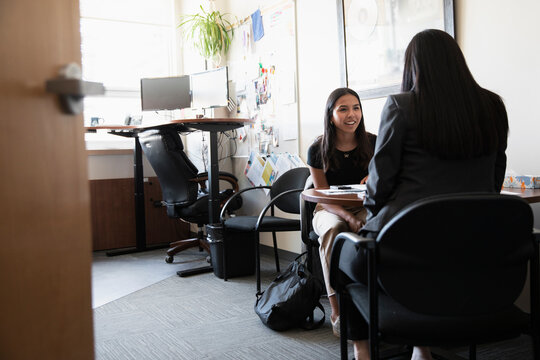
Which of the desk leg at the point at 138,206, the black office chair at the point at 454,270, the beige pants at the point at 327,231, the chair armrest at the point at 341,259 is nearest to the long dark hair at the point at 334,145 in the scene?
the beige pants at the point at 327,231

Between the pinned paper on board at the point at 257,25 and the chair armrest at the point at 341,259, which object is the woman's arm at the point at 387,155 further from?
the pinned paper on board at the point at 257,25

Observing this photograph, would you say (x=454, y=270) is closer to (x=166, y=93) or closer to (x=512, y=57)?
(x=512, y=57)

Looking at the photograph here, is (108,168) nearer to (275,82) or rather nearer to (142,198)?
(142,198)

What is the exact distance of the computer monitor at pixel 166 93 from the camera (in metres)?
4.19

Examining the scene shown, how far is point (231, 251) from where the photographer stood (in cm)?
332

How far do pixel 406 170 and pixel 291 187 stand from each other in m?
1.85

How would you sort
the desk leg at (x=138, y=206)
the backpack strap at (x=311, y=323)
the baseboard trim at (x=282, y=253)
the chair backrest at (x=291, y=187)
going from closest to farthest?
the backpack strap at (x=311, y=323) < the chair backrest at (x=291, y=187) < the baseboard trim at (x=282, y=253) < the desk leg at (x=138, y=206)

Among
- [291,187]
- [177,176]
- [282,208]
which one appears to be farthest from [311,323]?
[177,176]

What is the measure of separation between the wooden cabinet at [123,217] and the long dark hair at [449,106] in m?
3.33

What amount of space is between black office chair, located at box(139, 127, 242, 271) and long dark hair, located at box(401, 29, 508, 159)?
2.33 m

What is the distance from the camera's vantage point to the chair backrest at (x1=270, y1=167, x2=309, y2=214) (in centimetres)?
313

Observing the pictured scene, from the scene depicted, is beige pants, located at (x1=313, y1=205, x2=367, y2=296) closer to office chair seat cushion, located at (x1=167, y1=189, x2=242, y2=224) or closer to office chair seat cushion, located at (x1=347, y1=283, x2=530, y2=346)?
office chair seat cushion, located at (x1=347, y1=283, x2=530, y2=346)

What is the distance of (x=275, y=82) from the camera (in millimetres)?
3775

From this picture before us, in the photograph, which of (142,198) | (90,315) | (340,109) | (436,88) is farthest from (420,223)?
(142,198)
